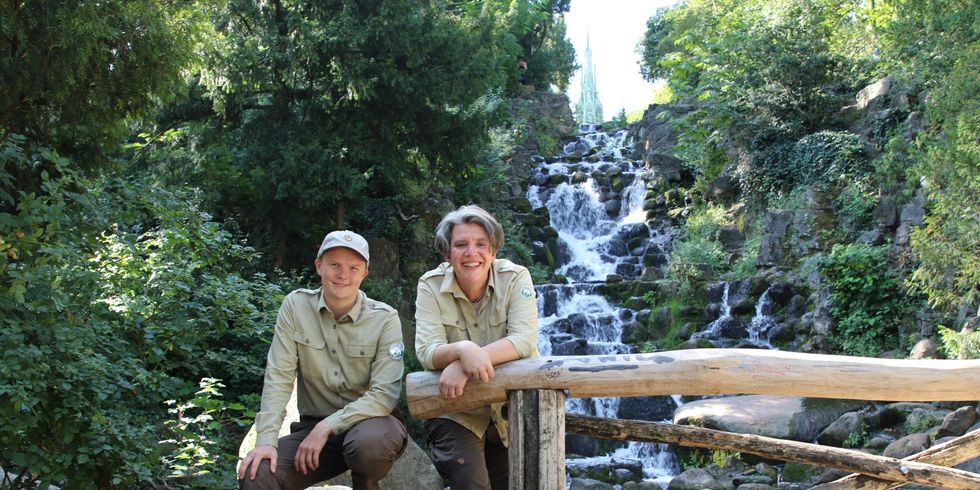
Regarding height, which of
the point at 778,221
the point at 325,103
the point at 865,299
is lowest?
the point at 865,299

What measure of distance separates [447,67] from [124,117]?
7.41 meters

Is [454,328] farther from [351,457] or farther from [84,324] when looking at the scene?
[84,324]

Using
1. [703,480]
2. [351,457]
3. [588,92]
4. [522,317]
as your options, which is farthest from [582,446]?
[588,92]

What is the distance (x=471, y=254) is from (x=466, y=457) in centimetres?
84

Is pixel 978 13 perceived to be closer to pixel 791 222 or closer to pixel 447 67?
pixel 791 222

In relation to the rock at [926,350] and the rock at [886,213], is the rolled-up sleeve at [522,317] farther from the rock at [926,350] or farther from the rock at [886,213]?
the rock at [886,213]

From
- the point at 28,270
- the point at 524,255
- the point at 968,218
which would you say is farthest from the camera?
the point at 524,255

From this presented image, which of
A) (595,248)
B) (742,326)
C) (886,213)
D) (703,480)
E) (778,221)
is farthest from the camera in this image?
(595,248)

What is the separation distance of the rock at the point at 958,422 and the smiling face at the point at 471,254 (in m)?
7.25

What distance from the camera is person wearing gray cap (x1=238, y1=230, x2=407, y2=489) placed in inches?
123

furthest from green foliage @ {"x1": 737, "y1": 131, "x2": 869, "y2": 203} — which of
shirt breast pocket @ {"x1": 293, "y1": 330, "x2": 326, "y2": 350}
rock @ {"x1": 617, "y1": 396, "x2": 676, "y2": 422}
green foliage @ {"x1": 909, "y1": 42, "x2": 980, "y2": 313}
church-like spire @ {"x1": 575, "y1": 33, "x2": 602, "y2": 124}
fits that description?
church-like spire @ {"x1": 575, "y1": 33, "x2": 602, "y2": 124}

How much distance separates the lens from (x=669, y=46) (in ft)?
102

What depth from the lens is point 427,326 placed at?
11.1 ft

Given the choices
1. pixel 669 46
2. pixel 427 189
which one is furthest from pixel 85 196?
pixel 669 46
